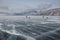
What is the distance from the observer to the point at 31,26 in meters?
1.35

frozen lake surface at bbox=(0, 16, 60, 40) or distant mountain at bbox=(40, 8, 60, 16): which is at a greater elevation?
distant mountain at bbox=(40, 8, 60, 16)

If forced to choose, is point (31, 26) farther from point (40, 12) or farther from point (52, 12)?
point (52, 12)

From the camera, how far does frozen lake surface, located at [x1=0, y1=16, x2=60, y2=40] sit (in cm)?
131

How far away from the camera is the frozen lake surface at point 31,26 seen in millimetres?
1314

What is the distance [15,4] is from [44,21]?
1.77 ft

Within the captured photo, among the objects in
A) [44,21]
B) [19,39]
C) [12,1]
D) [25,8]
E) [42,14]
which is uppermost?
[12,1]

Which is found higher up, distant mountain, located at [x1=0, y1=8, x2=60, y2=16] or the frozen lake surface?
distant mountain, located at [x1=0, y1=8, x2=60, y2=16]

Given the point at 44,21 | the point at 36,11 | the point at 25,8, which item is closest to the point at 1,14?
the point at 25,8

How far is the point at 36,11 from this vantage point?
137 cm

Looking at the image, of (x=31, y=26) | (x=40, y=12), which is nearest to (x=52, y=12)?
(x=40, y=12)

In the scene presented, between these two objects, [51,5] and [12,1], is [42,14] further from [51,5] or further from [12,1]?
[12,1]

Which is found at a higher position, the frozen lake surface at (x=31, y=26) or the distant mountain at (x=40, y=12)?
the distant mountain at (x=40, y=12)

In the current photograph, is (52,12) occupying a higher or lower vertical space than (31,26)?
higher

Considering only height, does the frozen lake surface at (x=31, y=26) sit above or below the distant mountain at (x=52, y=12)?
below
